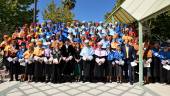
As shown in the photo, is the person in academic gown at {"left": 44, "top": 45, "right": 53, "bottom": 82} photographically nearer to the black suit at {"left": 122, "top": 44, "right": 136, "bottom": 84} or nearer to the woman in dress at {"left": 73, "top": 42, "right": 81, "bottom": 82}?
the woman in dress at {"left": 73, "top": 42, "right": 81, "bottom": 82}

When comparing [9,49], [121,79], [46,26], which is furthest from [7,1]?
[121,79]

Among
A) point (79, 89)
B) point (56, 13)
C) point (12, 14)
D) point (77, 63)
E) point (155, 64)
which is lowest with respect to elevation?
point (79, 89)

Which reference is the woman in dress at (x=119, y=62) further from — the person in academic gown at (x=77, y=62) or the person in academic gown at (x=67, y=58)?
the person in academic gown at (x=67, y=58)

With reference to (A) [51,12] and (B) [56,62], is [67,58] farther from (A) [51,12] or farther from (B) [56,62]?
(A) [51,12]

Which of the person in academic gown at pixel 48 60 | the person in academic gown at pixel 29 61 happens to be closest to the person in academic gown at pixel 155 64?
the person in academic gown at pixel 48 60

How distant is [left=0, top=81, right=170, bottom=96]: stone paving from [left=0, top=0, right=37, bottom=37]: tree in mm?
16851

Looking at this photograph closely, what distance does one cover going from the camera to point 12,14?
29547 mm

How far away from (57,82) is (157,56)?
4340 millimetres

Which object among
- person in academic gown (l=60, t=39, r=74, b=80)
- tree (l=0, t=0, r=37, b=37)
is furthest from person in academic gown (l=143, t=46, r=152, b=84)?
tree (l=0, t=0, r=37, b=37)

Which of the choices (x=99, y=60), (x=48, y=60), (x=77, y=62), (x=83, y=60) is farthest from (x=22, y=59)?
(x=99, y=60)

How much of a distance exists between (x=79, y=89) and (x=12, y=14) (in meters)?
19.6

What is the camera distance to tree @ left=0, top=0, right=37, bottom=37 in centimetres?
2874

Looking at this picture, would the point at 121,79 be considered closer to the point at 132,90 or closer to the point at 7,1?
the point at 132,90

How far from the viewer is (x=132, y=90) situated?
38.5 ft
